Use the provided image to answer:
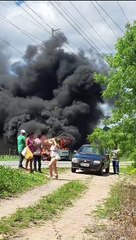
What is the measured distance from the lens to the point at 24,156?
18766 mm

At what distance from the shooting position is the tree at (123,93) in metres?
14.4

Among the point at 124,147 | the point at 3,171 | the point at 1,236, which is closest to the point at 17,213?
the point at 1,236

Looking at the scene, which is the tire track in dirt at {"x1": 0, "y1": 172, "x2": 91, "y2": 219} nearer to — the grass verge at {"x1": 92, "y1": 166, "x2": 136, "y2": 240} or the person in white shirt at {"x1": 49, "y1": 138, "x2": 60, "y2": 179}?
the grass verge at {"x1": 92, "y1": 166, "x2": 136, "y2": 240}

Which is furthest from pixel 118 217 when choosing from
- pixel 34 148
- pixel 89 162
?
pixel 89 162

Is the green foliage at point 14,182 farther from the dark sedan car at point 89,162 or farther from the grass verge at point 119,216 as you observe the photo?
the dark sedan car at point 89,162

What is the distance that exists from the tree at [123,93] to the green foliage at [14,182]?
2.68 metres

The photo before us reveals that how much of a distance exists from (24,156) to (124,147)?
5252 mm

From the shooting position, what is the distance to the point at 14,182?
14.1 metres

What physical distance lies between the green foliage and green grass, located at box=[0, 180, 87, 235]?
44.5 inches

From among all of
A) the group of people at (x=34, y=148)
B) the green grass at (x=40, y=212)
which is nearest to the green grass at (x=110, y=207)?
the green grass at (x=40, y=212)

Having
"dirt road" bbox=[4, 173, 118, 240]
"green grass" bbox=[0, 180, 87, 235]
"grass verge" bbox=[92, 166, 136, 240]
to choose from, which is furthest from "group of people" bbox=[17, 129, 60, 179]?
"dirt road" bbox=[4, 173, 118, 240]

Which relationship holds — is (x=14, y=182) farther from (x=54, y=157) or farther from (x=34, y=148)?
(x=34, y=148)

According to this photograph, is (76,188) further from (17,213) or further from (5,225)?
(5,225)

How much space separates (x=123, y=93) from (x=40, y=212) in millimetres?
6407
